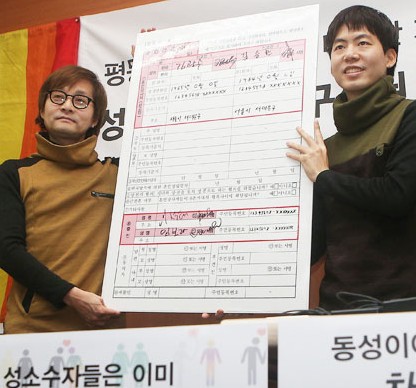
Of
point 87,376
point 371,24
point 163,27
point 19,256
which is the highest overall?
point 163,27

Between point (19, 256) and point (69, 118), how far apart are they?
401 mm

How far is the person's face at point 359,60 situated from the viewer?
1.43 m

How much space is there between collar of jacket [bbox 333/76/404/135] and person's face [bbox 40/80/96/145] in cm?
67

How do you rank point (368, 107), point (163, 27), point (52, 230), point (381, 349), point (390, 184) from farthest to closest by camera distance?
1. point (163, 27)
2. point (52, 230)
3. point (368, 107)
4. point (390, 184)
5. point (381, 349)

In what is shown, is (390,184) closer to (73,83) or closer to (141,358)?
(141,358)

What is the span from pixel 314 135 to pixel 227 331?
61 cm

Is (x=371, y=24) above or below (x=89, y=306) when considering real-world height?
above

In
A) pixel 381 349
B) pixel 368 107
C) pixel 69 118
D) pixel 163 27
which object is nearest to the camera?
pixel 381 349

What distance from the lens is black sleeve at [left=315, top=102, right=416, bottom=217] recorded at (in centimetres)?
127

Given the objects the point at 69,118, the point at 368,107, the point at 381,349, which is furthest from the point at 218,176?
the point at 381,349

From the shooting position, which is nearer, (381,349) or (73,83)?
(381,349)

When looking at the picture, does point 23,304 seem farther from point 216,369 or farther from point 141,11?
point 141,11

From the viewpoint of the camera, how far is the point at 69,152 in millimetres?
1627

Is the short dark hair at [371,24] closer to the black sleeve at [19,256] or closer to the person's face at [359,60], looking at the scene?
the person's face at [359,60]
